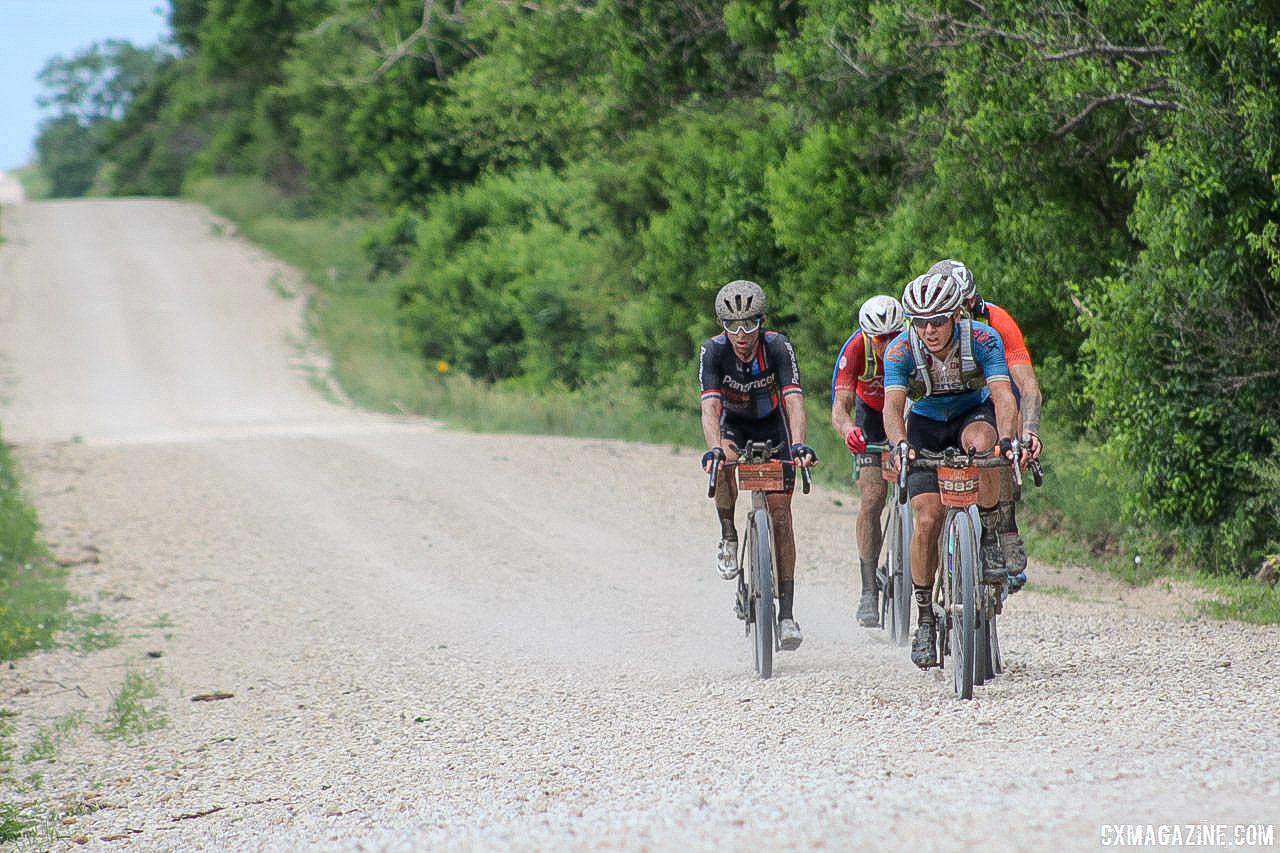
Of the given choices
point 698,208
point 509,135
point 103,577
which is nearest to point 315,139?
point 509,135

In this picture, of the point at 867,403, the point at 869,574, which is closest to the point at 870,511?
the point at 869,574

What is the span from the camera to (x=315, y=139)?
45344mm

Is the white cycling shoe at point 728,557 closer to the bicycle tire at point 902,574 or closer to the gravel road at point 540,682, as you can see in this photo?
the gravel road at point 540,682

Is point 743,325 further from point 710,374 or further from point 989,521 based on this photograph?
point 989,521

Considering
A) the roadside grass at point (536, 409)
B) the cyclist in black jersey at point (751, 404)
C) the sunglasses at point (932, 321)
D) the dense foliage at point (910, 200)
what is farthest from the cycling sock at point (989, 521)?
the dense foliage at point (910, 200)

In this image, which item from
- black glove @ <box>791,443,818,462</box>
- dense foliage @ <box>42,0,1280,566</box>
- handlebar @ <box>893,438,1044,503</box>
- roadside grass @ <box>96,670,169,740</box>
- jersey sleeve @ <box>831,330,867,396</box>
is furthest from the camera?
dense foliage @ <box>42,0,1280,566</box>

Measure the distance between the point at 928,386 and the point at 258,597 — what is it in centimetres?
729

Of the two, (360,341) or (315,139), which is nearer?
(360,341)

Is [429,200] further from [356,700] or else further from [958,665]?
[958,665]

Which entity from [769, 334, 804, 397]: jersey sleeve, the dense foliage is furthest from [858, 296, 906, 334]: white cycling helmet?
the dense foliage

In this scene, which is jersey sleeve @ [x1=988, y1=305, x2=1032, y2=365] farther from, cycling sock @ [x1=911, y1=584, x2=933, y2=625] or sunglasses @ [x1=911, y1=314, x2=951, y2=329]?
cycling sock @ [x1=911, y1=584, x2=933, y2=625]

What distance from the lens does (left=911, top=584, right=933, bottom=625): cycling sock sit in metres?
7.14

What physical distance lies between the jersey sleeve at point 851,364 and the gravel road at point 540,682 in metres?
1.69

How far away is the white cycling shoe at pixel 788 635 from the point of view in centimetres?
787
